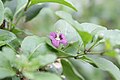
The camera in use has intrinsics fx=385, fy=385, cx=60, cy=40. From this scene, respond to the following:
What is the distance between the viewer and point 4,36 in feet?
2.74

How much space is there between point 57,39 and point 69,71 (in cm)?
10

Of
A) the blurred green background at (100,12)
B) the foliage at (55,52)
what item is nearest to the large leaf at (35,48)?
the foliage at (55,52)

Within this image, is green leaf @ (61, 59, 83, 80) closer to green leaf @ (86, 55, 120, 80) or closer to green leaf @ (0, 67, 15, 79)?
green leaf @ (86, 55, 120, 80)

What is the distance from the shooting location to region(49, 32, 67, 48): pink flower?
2.68 ft

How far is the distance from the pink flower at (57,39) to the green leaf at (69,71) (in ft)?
0.18

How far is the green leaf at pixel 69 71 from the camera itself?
868 millimetres

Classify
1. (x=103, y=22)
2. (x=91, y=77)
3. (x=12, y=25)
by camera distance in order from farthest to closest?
(x=103, y=22), (x=91, y=77), (x=12, y=25)

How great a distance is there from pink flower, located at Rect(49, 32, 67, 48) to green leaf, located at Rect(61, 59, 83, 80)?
0.18 feet

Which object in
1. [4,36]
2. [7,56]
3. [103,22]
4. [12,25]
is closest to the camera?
[7,56]

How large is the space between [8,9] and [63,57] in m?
0.25

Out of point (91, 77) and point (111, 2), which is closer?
point (91, 77)

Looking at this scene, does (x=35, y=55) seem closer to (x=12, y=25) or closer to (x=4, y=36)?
(x=4, y=36)

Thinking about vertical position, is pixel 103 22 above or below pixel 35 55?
below

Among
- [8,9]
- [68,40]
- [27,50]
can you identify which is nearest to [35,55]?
[27,50]
